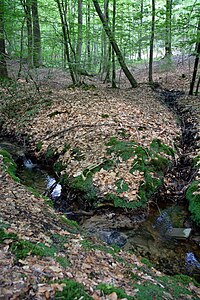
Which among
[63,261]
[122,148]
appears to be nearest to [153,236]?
[63,261]

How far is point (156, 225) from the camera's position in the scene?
220 inches

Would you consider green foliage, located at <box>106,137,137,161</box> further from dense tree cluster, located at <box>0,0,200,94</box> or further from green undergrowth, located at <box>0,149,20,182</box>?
→ dense tree cluster, located at <box>0,0,200,94</box>

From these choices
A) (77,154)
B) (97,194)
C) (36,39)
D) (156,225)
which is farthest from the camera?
(36,39)

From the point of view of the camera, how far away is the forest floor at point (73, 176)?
2934mm

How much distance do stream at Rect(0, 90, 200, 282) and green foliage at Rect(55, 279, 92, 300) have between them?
2.13m

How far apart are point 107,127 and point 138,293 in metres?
5.99

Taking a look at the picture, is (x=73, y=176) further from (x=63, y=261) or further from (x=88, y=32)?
(x=88, y=32)

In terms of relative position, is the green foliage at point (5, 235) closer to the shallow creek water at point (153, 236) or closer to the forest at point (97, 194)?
the forest at point (97, 194)

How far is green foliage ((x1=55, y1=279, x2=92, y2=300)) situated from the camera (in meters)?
2.59

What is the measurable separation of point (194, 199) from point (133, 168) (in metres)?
1.70

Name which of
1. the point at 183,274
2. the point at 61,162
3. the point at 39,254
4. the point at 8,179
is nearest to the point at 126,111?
the point at 61,162

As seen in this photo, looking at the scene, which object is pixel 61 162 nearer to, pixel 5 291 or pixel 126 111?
pixel 126 111

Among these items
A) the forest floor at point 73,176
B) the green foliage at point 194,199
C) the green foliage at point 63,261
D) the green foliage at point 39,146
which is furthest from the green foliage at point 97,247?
the green foliage at point 39,146

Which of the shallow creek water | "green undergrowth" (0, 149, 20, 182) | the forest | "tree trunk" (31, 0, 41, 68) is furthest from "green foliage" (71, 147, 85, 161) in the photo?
"tree trunk" (31, 0, 41, 68)
